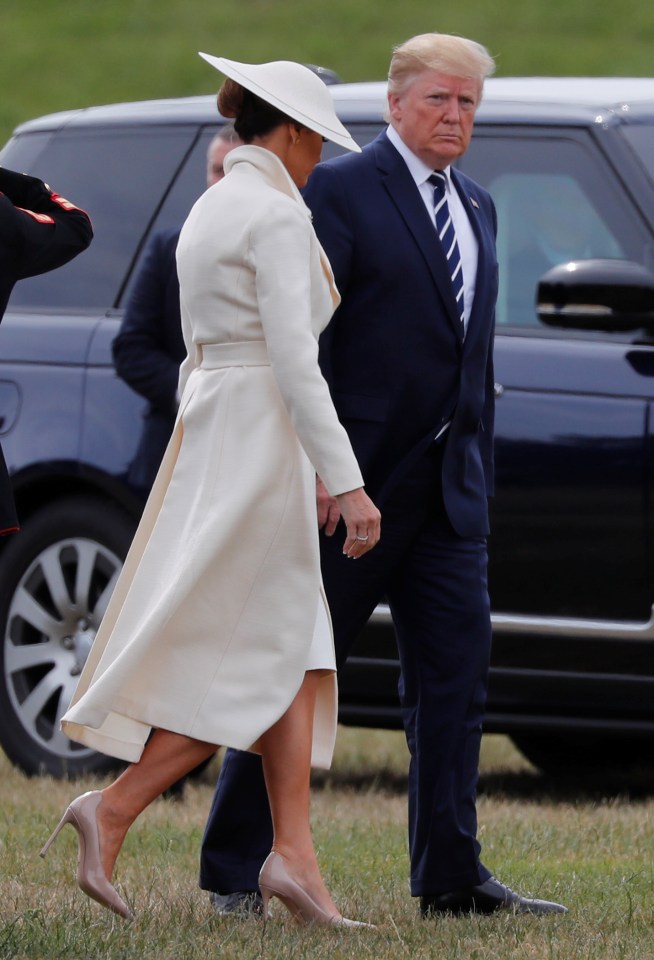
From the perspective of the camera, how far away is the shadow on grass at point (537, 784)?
7379 mm

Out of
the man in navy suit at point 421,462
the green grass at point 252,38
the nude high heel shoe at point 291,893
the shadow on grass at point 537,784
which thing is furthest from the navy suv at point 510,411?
the green grass at point 252,38

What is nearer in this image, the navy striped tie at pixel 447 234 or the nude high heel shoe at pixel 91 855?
the nude high heel shoe at pixel 91 855

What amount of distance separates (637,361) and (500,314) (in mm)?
514

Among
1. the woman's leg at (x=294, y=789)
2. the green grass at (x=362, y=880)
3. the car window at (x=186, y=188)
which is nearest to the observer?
the green grass at (x=362, y=880)

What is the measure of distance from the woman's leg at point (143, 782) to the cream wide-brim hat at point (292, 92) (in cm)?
127

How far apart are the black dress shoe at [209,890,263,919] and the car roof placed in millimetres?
2700

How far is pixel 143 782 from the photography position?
15.3 ft

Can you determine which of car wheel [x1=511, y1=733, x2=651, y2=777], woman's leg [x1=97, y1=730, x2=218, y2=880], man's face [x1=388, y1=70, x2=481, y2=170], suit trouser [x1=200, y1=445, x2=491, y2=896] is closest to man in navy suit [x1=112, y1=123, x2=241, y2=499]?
car wheel [x1=511, y1=733, x2=651, y2=777]

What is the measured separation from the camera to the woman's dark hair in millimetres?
4789

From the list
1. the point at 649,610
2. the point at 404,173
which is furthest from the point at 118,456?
the point at 404,173

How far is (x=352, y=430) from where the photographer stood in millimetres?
5090

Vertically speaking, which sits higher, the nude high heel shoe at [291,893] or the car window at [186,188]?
the car window at [186,188]

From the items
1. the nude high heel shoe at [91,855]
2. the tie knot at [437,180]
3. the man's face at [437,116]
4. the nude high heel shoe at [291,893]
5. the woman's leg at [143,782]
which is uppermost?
the man's face at [437,116]

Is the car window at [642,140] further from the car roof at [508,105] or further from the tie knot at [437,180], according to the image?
the tie knot at [437,180]
